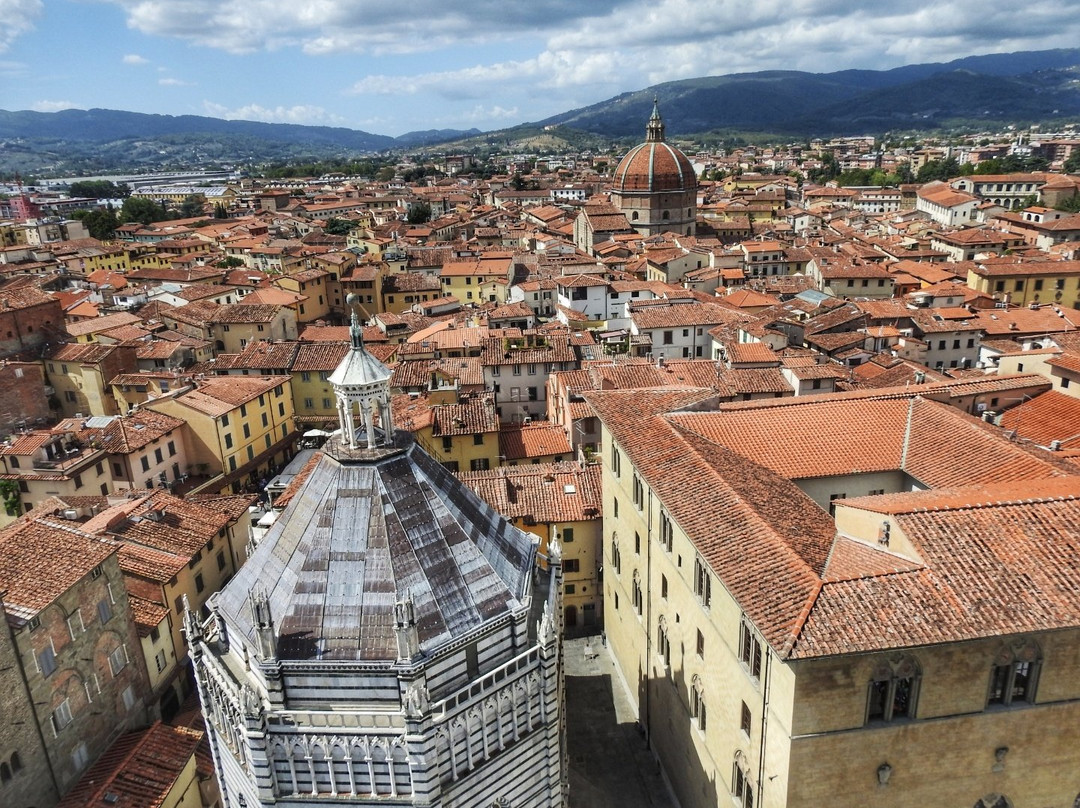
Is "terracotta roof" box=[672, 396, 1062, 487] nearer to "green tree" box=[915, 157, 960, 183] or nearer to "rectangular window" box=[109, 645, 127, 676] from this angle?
"rectangular window" box=[109, 645, 127, 676]

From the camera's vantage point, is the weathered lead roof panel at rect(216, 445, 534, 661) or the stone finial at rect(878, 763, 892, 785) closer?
the weathered lead roof panel at rect(216, 445, 534, 661)

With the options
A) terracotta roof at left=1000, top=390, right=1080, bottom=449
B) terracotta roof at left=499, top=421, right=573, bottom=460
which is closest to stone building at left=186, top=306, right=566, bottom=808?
terracotta roof at left=1000, top=390, right=1080, bottom=449

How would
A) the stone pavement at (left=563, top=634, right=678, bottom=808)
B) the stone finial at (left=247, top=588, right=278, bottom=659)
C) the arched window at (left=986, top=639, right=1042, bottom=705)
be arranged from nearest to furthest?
the stone finial at (left=247, top=588, right=278, bottom=659) < the arched window at (left=986, top=639, right=1042, bottom=705) < the stone pavement at (left=563, top=634, right=678, bottom=808)

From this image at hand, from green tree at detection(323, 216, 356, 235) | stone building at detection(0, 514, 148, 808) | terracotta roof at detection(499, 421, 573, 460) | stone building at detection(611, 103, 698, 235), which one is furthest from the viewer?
green tree at detection(323, 216, 356, 235)

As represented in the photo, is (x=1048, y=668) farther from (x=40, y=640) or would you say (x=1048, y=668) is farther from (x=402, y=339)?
(x=402, y=339)

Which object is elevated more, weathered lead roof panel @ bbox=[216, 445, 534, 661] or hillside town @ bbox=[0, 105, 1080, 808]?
weathered lead roof panel @ bbox=[216, 445, 534, 661]

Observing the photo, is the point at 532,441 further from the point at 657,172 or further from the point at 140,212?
the point at 140,212

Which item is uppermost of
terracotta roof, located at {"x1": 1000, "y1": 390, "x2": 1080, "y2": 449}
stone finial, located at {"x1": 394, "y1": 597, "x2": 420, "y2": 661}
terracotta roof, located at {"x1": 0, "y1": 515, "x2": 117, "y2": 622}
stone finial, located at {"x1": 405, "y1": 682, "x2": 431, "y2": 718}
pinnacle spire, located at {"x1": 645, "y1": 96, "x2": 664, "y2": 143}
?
pinnacle spire, located at {"x1": 645, "y1": 96, "x2": 664, "y2": 143}
